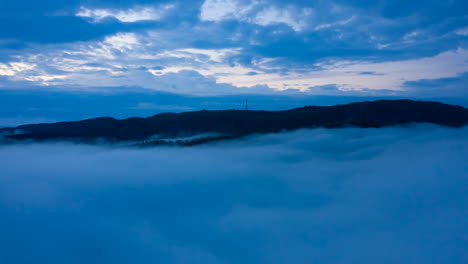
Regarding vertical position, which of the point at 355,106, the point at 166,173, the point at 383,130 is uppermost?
the point at 355,106

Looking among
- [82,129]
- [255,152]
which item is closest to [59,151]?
[82,129]

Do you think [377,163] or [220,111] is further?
[220,111]

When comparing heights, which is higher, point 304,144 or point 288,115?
point 288,115

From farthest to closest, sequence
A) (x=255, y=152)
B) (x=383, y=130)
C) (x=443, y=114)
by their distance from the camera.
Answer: (x=443, y=114) → (x=383, y=130) → (x=255, y=152)

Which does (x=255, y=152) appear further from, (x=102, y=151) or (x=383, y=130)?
(x=102, y=151)

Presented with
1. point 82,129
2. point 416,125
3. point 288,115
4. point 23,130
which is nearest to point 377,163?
point 416,125

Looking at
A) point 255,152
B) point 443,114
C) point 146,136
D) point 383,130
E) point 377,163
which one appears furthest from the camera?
point 146,136
